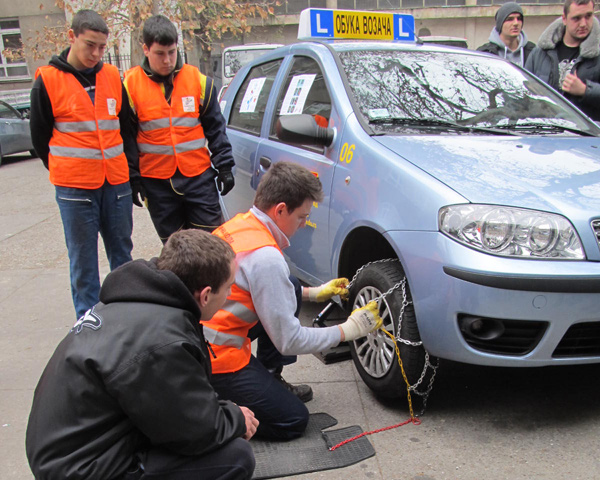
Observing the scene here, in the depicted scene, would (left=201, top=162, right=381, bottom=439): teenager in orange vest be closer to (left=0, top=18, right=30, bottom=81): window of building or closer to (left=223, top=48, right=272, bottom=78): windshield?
(left=223, top=48, right=272, bottom=78): windshield

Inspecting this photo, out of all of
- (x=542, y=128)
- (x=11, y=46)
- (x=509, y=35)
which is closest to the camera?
(x=542, y=128)

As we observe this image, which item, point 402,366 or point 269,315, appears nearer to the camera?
point 269,315

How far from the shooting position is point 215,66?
2027 cm

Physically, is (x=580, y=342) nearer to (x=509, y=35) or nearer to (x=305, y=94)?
(x=305, y=94)

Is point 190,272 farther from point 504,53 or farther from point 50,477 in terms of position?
point 504,53

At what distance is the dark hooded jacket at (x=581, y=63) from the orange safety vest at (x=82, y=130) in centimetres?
324

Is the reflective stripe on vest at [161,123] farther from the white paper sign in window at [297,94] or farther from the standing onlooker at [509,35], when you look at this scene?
the standing onlooker at [509,35]

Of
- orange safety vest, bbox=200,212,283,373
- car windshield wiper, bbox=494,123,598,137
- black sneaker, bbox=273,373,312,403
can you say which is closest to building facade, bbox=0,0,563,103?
car windshield wiper, bbox=494,123,598,137

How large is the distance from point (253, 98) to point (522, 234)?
277 centimetres

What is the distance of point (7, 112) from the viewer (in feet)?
43.1

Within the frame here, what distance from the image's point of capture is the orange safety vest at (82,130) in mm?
3416

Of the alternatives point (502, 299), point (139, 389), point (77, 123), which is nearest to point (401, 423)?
point (502, 299)

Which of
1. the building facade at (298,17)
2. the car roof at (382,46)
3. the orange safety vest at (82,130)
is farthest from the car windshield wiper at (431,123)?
the building facade at (298,17)

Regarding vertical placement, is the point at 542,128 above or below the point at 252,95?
below
